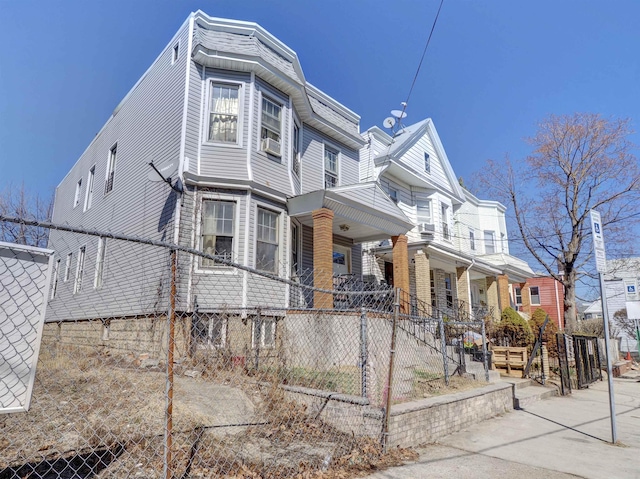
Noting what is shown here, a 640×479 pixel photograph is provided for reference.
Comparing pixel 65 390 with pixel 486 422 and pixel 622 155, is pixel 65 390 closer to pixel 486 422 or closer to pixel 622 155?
pixel 486 422

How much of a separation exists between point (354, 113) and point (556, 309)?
28283mm

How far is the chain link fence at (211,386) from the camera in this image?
3.91 metres

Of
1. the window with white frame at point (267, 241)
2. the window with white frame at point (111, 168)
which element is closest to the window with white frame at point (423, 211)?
the window with white frame at point (267, 241)

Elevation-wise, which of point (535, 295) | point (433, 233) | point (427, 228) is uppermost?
point (427, 228)

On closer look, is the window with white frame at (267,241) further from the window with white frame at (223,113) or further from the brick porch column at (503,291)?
the brick porch column at (503,291)

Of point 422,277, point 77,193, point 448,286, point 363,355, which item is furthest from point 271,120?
point 448,286

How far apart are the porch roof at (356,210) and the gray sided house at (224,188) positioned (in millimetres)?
40

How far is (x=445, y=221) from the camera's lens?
21.1 m

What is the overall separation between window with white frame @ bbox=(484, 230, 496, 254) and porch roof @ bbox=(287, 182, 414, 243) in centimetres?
1405

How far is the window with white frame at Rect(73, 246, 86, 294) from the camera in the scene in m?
15.7

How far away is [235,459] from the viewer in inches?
169

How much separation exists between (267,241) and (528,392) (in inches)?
293

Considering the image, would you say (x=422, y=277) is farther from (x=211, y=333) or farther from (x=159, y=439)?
(x=159, y=439)

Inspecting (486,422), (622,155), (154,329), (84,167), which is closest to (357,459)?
(486,422)
